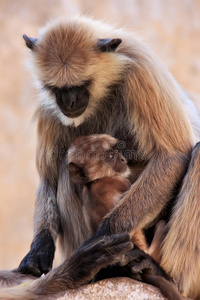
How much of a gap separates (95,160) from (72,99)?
413 millimetres

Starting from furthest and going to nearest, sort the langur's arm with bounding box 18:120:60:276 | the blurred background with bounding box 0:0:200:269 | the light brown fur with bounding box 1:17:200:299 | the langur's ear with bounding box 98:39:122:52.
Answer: the blurred background with bounding box 0:0:200:269, the langur's arm with bounding box 18:120:60:276, the langur's ear with bounding box 98:39:122:52, the light brown fur with bounding box 1:17:200:299

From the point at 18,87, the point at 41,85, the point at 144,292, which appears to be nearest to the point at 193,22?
the point at 18,87

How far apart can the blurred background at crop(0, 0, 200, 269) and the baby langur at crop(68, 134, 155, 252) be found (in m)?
5.64

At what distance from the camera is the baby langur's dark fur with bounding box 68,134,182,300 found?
10.9 ft

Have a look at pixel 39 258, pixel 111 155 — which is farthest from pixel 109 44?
pixel 39 258

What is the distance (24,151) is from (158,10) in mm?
4120

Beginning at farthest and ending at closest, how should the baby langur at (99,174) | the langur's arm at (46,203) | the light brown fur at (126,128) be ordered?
the langur's arm at (46,203), the baby langur at (99,174), the light brown fur at (126,128)

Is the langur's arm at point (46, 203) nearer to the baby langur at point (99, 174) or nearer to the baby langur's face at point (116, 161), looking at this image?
the baby langur at point (99, 174)

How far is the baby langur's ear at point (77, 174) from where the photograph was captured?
11.5ft

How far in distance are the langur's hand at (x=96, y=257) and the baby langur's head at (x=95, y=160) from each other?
0.53 metres

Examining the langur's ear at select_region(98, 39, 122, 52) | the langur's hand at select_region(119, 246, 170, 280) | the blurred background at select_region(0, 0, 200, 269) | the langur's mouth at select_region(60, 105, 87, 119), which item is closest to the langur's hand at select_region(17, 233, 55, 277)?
the langur's hand at select_region(119, 246, 170, 280)

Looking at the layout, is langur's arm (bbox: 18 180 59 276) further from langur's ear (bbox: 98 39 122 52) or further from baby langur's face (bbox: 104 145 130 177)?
langur's ear (bbox: 98 39 122 52)

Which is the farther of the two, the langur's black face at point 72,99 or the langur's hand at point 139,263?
the langur's black face at point 72,99

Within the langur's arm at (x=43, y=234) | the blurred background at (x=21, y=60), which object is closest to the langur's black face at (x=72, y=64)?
the langur's arm at (x=43, y=234)
